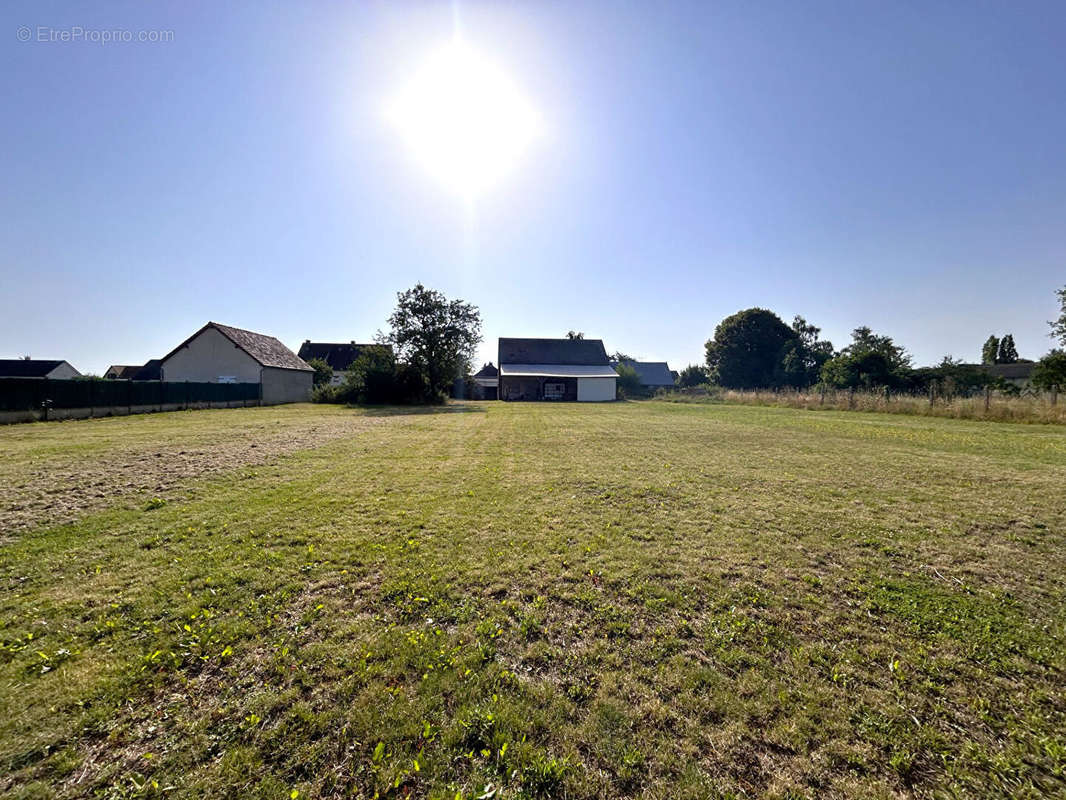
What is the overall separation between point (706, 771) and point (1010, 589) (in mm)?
4414

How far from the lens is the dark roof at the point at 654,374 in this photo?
66.4 m

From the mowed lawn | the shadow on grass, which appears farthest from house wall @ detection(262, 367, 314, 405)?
the mowed lawn

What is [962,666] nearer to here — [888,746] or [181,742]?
[888,746]

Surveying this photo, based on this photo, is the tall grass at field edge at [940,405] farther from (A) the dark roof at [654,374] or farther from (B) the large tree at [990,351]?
(B) the large tree at [990,351]

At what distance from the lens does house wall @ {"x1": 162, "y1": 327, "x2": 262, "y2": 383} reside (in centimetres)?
3120

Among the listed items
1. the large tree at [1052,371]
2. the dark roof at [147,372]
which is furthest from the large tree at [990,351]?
the dark roof at [147,372]

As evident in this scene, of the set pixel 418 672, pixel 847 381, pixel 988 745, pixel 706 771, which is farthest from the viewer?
pixel 847 381

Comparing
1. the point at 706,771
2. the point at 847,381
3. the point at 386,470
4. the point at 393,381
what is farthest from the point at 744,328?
the point at 706,771

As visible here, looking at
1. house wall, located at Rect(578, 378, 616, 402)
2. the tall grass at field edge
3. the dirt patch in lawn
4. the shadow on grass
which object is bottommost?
the dirt patch in lawn

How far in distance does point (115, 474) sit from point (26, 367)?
6291 cm

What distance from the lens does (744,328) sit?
57062mm

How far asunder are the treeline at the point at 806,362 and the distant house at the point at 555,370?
21486mm

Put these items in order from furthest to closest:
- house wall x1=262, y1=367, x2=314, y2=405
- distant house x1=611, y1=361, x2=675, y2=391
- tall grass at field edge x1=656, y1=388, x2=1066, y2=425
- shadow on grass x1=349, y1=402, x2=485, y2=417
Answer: distant house x1=611, y1=361, x2=675, y2=391, house wall x1=262, y1=367, x2=314, y2=405, shadow on grass x1=349, y1=402, x2=485, y2=417, tall grass at field edge x1=656, y1=388, x2=1066, y2=425

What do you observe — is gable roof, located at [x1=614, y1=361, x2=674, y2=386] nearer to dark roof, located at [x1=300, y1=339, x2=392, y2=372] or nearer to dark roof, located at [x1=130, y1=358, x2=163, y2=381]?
dark roof, located at [x1=300, y1=339, x2=392, y2=372]
